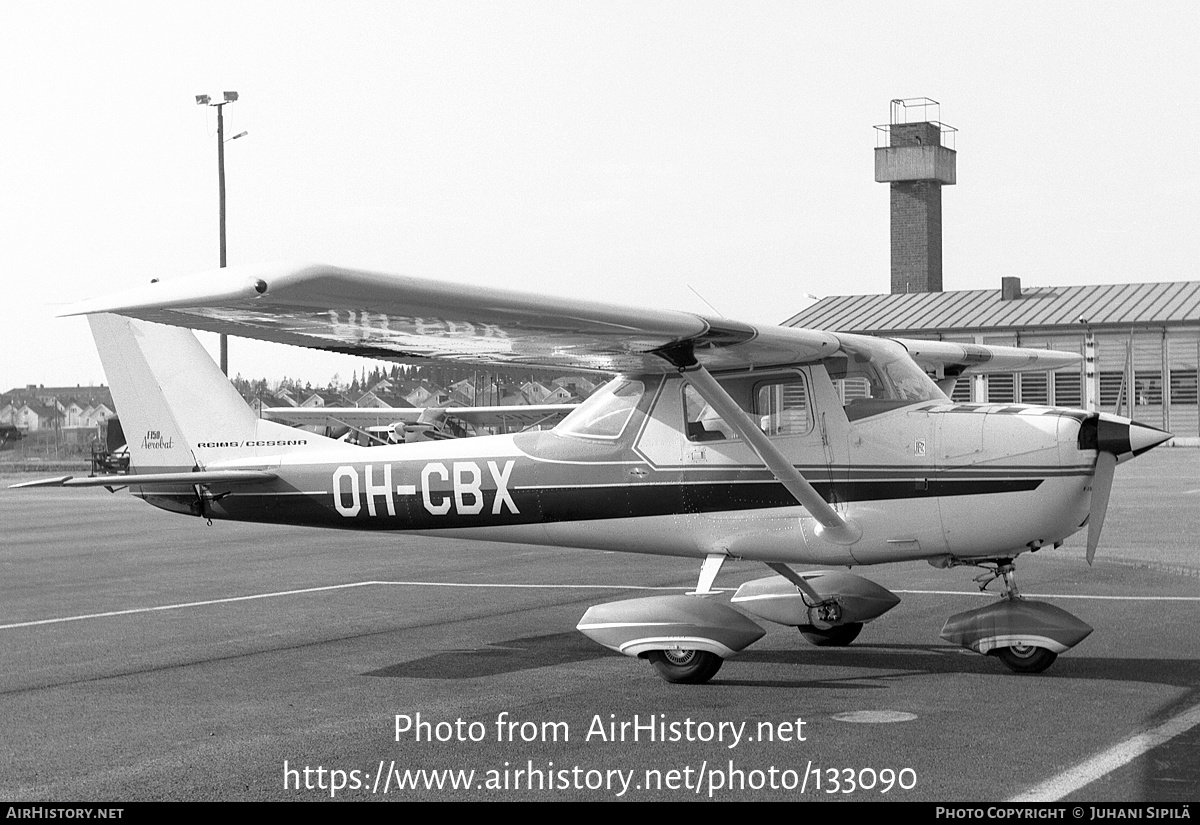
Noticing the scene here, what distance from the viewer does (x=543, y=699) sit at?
769 cm

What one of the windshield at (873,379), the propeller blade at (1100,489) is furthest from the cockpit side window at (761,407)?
the propeller blade at (1100,489)

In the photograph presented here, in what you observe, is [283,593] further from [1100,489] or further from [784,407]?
[1100,489]

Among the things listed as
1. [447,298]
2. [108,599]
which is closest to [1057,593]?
[447,298]

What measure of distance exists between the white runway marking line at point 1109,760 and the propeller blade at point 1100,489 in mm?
1404

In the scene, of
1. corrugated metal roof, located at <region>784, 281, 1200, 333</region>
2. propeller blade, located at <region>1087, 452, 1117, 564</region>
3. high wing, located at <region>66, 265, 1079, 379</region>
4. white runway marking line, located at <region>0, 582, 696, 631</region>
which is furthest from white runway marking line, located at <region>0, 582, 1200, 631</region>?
corrugated metal roof, located at <region>784, 281, 1200, 333</region>

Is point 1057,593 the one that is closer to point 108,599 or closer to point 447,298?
point 447,298

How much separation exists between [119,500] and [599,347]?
85.9 feet

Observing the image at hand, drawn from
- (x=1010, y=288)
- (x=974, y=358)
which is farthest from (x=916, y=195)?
(x=974, y=358)

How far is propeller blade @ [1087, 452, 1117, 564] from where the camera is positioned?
8.12 metres

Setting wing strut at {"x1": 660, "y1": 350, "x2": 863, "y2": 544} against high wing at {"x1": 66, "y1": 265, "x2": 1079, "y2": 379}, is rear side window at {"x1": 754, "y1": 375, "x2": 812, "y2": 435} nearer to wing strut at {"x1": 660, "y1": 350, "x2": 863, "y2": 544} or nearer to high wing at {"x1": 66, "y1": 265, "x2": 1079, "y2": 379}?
high wing at {"x1": 66, "y1": 265, "x2": 1079, "y2": 379}

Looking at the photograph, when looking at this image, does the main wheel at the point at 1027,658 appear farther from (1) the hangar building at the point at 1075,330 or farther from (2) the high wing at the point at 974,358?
(1) the hangar building at the point at 1075,330

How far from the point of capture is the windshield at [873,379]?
9.01 m

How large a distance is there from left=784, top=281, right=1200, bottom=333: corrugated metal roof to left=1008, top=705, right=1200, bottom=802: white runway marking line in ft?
142

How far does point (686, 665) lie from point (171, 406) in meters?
4.84
